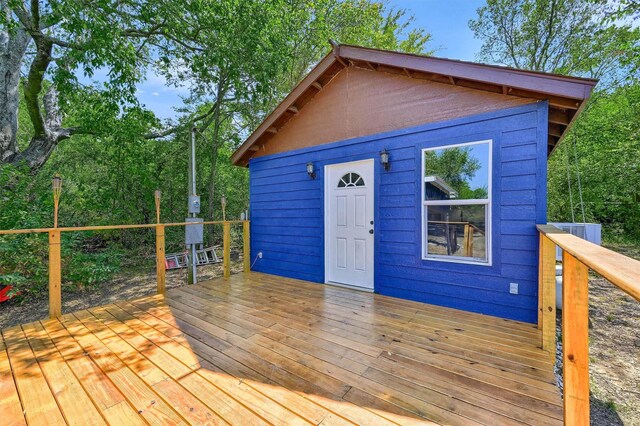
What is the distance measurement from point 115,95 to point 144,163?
254cm

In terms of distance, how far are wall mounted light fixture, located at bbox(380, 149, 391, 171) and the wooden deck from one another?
1.86 m

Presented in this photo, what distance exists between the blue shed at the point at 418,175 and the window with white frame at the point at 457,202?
12 millimetres

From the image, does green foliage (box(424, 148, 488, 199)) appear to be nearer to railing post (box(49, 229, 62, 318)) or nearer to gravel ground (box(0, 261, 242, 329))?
railing post (box(49, 229, 62, 318))

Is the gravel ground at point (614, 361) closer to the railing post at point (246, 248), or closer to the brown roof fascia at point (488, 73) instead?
the brown roof fascia at point (488, 73)

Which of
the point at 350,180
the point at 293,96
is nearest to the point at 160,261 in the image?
the point at 350,180

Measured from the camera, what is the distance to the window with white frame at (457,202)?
126 inches

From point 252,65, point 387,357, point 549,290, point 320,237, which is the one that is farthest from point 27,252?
point 549,290

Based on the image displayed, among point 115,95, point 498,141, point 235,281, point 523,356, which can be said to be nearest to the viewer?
point 523,356

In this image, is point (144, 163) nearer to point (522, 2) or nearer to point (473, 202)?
point (473, 202)

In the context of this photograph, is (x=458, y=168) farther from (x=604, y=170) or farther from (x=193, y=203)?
(x=604, y=170)

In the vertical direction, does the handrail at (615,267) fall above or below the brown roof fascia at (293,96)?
below

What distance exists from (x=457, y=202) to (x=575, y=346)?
243 cm

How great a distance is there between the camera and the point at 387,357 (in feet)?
7.35

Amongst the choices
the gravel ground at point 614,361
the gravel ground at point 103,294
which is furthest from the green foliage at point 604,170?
the gravel ground at point 103,294
